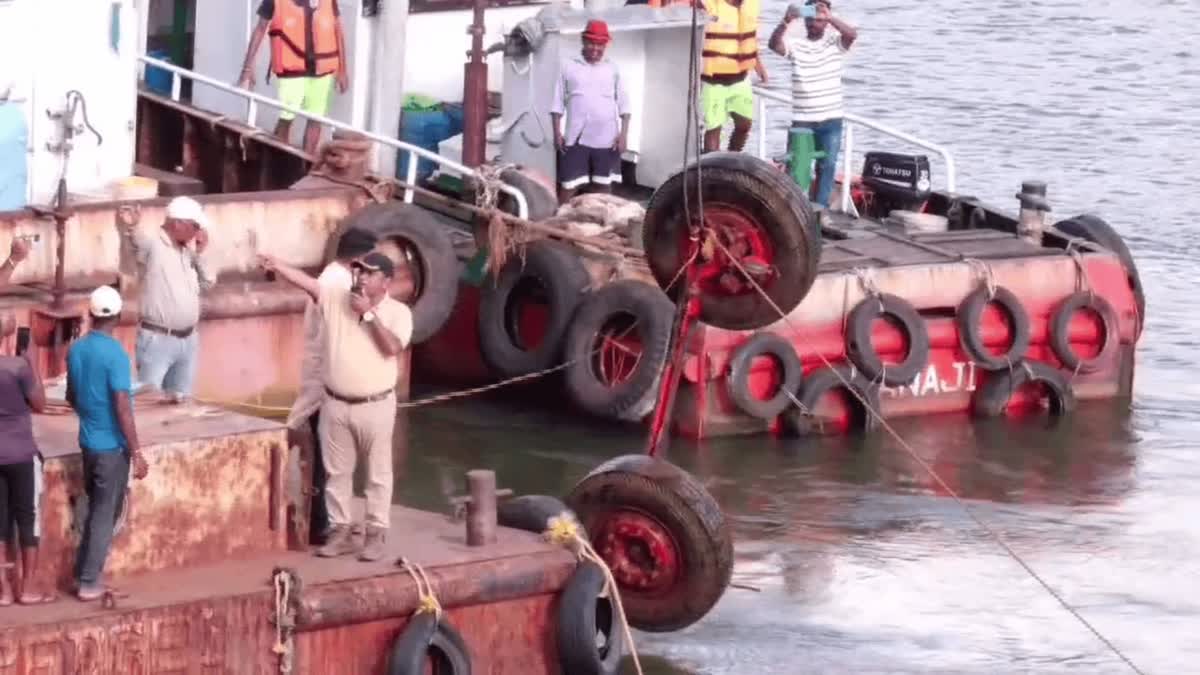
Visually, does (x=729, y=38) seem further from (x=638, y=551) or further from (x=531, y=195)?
(x=638, y=551)

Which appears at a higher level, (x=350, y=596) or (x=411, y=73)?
(x=411, y=73)

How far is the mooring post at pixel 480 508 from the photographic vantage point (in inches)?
436

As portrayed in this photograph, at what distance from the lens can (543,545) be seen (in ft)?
36.7

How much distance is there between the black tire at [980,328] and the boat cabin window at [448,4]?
3905mm

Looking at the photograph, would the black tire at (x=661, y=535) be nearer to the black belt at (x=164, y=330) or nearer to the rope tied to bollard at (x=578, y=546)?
the rope tied to bollard at (x=578, y=546)

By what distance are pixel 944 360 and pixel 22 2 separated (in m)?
5.81

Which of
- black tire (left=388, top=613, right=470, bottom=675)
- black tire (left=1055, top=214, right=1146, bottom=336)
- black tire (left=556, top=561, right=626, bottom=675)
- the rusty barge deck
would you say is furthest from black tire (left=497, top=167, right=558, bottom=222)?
black tire (left=388, top=613, right=470, bottom=675)

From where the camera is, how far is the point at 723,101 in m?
18.3

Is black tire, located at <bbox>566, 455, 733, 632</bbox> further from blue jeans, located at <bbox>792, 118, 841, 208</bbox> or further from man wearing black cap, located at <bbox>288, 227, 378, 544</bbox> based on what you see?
blue jeans, located at <bbox>792, 118, 841, 208</bbox>

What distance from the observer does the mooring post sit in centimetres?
1107

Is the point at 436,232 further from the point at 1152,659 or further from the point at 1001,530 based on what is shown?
the point at 1152,659

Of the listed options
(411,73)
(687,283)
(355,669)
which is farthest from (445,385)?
(355,669)

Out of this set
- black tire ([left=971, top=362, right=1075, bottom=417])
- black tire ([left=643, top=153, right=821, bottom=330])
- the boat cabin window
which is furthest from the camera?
the boat cabin window

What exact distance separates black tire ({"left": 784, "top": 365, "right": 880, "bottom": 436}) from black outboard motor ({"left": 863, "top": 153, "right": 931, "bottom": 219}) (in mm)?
2972
